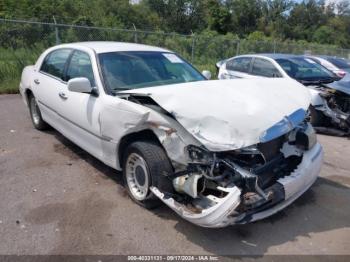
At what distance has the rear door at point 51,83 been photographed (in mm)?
5098

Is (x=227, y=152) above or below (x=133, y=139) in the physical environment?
above

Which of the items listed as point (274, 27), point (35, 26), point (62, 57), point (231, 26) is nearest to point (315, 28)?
point (274, 27)

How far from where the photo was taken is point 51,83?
5.26 meters

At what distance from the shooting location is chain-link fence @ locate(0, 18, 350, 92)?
10953 millimetres

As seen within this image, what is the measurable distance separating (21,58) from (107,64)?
8.09m

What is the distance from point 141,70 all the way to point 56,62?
5.58 ft

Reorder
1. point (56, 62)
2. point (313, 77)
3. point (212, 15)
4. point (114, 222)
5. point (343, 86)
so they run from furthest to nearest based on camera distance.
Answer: point (212, 15) < point (313, 77) < point (343, 86) < point (56, 62) < point (114, 222)

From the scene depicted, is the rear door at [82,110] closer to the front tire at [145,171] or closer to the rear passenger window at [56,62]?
the rear passenger window at [56,62]

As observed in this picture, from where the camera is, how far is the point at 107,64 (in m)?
4.37

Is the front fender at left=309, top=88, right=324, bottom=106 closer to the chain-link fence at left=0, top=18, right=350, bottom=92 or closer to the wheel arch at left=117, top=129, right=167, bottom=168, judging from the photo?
the wheel arch at left=117, top=129, right=167, bottom=168

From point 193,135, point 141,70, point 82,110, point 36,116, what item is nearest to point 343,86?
point 141,70

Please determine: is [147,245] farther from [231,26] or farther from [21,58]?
[231,26]

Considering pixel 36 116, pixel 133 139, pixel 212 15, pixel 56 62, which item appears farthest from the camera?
pixel 212 15

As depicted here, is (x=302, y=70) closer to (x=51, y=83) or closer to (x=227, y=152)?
(x=51, y=83)
